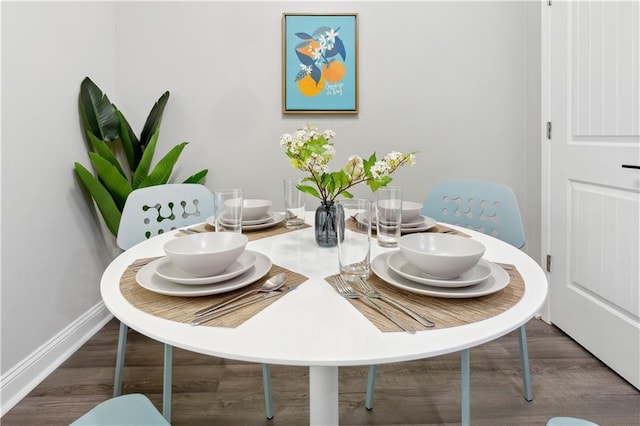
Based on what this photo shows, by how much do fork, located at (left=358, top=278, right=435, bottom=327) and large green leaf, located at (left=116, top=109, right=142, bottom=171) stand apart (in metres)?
2.05

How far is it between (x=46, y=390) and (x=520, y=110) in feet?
9.92

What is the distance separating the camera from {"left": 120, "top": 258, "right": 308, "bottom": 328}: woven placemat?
77cm

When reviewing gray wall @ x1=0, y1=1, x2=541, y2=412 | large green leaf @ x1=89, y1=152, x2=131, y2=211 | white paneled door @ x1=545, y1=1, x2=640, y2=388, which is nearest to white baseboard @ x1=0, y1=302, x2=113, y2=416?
gray wall @ x1=0, y1=1, x2=541, y2=412

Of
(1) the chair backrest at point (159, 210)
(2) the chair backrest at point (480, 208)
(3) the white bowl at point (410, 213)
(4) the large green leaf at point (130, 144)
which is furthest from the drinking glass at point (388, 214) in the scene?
(4) the large green leaf at point (130, 144)

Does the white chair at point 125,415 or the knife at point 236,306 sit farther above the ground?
the knife at point 236,306

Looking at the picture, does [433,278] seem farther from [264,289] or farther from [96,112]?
[96,112]

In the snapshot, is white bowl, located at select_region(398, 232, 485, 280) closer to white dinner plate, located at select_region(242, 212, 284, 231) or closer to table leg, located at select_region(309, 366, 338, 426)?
table leg, located at select_region(309, 366, 338, 426)

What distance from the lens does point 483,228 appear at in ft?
5.96

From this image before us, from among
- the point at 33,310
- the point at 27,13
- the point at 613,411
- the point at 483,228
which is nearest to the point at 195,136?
the point at 27,13

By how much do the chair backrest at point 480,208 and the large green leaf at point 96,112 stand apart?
5.85 ft

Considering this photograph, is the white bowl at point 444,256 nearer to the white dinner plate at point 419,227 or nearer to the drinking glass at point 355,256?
the drinking glass at point 355,256

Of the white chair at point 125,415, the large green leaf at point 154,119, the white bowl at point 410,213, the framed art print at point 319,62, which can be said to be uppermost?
the framed art print at point 319,62

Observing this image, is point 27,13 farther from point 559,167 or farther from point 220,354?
point 559,167

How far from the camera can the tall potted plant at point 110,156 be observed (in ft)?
7.29
